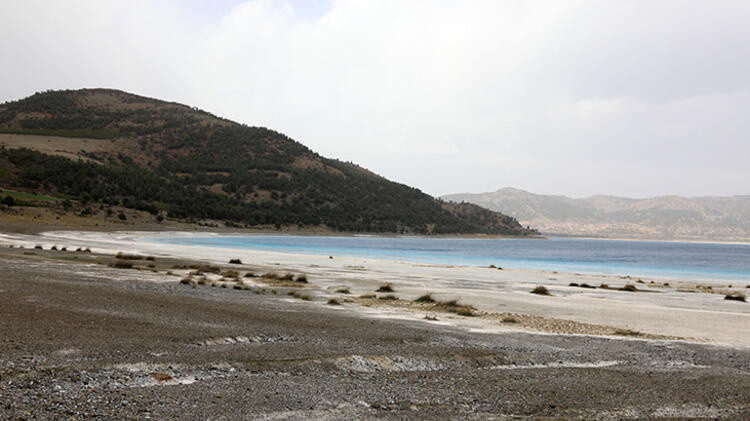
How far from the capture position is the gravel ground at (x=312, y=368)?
21.2 ft

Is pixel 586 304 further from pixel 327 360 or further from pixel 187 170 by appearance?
pixel 187 170

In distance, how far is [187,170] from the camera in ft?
382

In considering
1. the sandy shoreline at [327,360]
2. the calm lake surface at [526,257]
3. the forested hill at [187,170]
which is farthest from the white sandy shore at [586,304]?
the forested hill at [187,170]

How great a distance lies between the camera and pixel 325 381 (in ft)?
26.0

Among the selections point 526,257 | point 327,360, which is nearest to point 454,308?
point 327,360

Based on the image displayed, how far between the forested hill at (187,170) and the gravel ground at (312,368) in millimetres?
74687

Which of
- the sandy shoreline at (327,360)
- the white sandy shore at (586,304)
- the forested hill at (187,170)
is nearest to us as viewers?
the sandy shoreline at (327,360)

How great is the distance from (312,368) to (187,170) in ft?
379

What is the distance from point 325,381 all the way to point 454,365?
105 inches

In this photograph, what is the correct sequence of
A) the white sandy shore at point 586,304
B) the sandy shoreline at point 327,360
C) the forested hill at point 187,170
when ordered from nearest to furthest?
the sandy shoreline at point 327,360 < the white sandy shore at point 586,304 < the forested hill at point 187,170

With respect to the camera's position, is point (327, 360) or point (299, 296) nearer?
point (327, 360)

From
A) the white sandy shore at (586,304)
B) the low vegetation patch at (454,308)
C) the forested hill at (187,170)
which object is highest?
the forested hill at (187,170)

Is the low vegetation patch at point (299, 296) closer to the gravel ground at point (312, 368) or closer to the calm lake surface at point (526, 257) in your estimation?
the gravel ground at point (312, 368)

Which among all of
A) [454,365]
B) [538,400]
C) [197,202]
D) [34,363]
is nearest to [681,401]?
[538,400]
